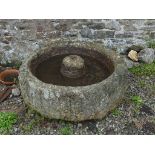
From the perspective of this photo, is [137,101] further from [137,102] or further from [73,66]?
[73,66]

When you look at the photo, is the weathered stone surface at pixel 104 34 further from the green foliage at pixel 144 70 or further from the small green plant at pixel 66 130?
the small green plant at pixel 66 130

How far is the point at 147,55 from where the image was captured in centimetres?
601

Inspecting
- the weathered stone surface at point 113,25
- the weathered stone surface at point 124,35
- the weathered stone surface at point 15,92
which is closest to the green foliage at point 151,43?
the weathered stone surface at point 124,35

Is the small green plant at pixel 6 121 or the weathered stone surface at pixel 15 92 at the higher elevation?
the weathered stone surface at pixel 15 92

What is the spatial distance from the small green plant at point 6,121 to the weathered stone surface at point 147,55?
7.78 feet

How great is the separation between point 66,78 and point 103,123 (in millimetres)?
807

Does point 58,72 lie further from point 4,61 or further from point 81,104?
point 4,61

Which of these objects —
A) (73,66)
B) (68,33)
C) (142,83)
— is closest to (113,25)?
(68,33)

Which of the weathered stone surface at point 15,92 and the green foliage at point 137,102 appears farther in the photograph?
the weathered stone surface at point 15,92

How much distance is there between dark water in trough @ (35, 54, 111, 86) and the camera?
4988 millimetres

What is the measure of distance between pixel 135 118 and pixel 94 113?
0.65 meters

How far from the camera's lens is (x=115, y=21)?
5.90m

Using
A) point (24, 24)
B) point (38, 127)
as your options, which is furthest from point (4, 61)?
point (38, 127)

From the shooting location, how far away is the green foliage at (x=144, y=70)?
5.89 meters
